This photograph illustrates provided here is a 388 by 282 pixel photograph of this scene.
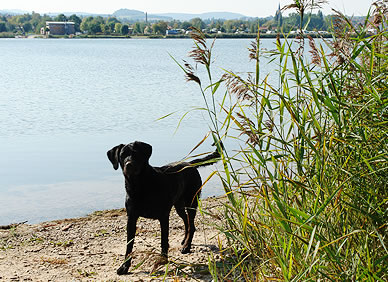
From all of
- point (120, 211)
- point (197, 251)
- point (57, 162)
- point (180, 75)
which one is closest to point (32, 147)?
point (57, 162)

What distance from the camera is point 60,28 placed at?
118m

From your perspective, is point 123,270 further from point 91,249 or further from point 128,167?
point 91,249

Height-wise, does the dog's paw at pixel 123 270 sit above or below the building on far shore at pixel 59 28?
above

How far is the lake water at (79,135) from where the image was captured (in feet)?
33.6

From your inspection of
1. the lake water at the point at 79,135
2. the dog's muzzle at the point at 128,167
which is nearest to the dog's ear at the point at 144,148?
the dog's muzzle at the point at 128,167

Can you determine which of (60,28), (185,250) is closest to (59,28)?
(60,28)

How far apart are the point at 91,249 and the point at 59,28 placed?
117 m

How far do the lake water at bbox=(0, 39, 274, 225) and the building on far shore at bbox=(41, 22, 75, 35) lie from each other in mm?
87457

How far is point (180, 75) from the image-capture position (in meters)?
31.4

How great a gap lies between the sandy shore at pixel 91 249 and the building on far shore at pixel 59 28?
110717 millimetres

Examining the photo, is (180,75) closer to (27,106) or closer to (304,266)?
(27,106)

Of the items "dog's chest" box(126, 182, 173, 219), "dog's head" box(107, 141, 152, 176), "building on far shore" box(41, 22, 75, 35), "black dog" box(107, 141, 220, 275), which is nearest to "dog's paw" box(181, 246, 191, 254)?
"black dog" box(107, 141, 220, 275)

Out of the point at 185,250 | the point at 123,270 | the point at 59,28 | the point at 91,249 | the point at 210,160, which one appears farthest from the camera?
the point at 59,28

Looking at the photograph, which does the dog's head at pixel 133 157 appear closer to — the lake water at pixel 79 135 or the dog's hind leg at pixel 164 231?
the dog's hind leg at pixel 164 231
